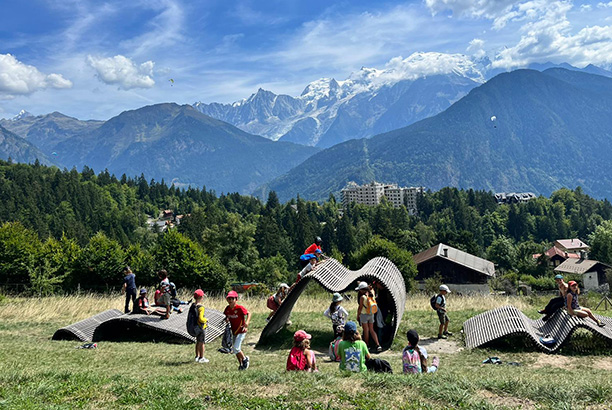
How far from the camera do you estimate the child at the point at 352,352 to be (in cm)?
951

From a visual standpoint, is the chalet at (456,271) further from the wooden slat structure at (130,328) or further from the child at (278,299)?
the wooden slat structure at (130,328)

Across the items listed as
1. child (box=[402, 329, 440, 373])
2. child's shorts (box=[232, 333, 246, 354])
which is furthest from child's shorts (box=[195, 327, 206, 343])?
child (box=[402, 329, 440, 373])

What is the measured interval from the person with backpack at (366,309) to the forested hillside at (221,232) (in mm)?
25211

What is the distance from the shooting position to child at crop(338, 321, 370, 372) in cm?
951

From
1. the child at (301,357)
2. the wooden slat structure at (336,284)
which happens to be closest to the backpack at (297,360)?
the child at (301,357)

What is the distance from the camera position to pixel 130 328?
622 inches

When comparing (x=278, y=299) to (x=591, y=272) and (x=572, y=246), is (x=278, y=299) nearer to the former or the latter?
(x=591, y=272)

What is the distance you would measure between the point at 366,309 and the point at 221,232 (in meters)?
66.2

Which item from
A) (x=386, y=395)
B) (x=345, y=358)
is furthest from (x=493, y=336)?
(x=386, y=395)

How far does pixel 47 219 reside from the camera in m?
130

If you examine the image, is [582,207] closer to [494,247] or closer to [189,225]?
[494,247]

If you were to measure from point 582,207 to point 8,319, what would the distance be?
576 feet

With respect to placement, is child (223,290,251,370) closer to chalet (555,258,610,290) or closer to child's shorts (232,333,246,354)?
child's shorts (232,333,246,354)

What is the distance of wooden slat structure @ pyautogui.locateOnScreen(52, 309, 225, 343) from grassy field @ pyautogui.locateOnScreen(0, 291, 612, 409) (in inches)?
16.3
